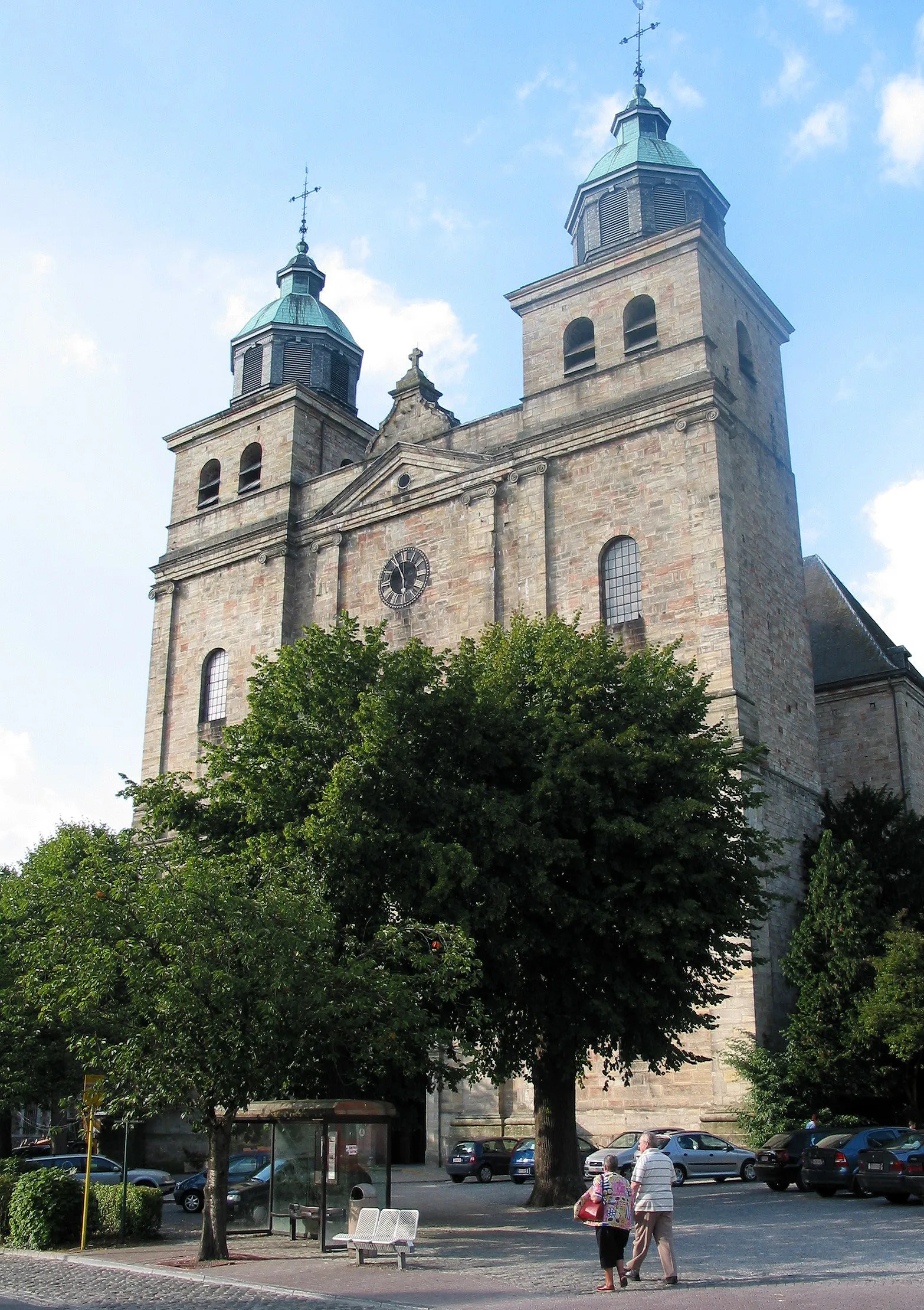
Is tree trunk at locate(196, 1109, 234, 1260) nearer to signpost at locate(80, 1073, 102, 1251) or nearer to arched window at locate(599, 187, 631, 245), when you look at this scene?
signpost at locate(80, 1073, 102, 1251)

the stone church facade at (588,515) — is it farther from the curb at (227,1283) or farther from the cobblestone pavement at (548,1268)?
the curb at (227,1283)

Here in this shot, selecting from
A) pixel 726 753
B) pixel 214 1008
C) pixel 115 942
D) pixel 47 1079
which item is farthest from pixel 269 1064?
pixel 47 1079

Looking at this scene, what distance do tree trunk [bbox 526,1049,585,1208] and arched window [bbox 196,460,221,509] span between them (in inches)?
1047

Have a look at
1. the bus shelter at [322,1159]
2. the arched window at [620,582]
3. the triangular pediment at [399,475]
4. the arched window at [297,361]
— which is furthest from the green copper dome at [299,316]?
the bus shelter at [322,1159]

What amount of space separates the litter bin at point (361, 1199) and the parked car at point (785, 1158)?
944 cm

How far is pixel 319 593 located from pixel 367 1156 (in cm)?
2308

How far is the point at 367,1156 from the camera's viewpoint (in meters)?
17.3

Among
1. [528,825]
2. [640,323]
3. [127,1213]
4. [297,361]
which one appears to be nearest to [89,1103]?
[127,1213]

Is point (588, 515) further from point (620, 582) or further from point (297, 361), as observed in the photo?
point (297, 361)

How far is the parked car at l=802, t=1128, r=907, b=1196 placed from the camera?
21719 mm

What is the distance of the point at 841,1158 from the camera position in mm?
21844

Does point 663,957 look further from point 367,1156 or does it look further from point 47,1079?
point 47,1079

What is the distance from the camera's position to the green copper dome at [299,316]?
44719 millimetres

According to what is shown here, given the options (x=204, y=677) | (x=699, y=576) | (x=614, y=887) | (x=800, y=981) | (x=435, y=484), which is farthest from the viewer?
(x=204, y=677)
